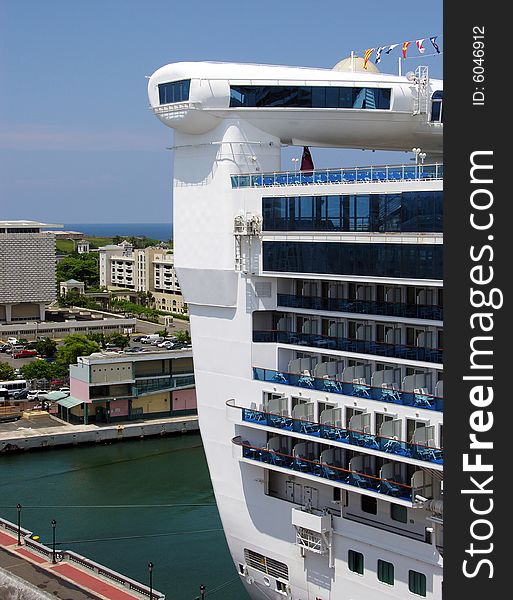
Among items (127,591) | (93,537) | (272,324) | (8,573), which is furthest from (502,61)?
(93,537)

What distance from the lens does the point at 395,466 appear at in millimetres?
16938

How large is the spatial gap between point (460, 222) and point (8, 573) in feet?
60.4

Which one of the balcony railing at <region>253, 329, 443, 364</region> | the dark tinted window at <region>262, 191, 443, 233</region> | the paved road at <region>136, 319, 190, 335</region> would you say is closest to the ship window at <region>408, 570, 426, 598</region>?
the balcony railing at <region>253, 329, 443, 364</region>

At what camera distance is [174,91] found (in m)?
19.1

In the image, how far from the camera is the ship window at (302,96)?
18.9 m

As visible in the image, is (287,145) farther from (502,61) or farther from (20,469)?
(20,469)

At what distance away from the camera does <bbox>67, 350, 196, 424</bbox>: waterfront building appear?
49031mm

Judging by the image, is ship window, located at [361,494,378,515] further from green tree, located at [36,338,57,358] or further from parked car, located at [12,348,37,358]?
parked car, located at [12,348,37,358]

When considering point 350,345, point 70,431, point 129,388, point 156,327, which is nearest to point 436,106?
point 350,345

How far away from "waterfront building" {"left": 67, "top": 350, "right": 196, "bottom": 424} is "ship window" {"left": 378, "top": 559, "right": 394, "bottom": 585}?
3259cm

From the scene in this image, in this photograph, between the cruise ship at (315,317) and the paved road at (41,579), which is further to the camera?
the paved road at (41,579)

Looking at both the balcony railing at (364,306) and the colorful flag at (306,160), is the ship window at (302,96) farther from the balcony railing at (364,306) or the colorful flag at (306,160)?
the balcony railing at (364,306)

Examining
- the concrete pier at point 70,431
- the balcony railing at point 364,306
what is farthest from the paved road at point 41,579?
the concrete pier at point 70,431

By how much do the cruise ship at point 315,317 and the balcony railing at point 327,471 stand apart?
0.03 meters
